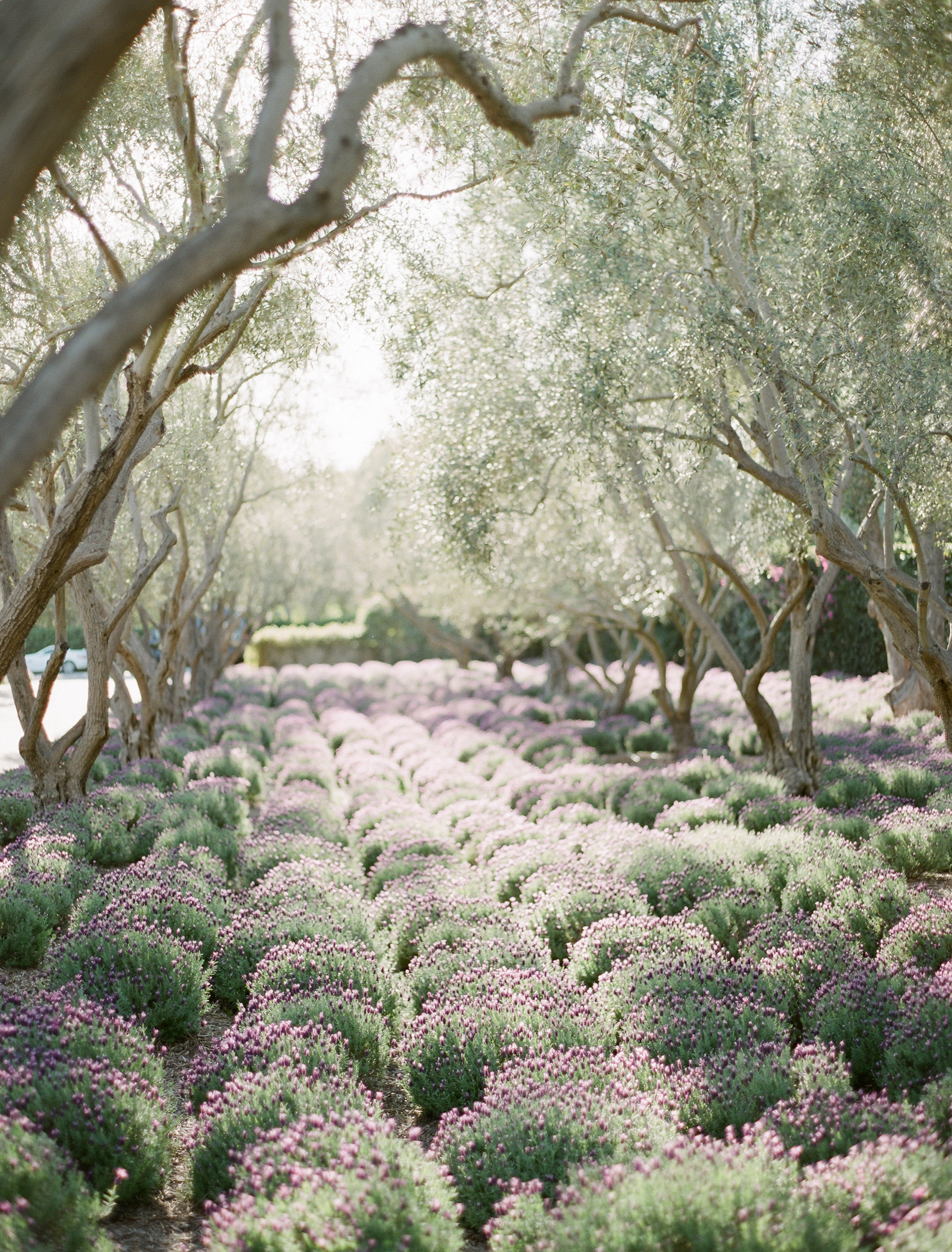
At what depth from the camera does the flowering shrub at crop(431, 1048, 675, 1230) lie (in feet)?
13.3

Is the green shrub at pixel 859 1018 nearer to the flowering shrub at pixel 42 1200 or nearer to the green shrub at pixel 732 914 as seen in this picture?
the green shrub at pixel 732 914

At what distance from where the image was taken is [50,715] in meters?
24.4

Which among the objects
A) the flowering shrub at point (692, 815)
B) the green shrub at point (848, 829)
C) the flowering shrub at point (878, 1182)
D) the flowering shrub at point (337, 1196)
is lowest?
the flowering shrub at point (337, 1196)

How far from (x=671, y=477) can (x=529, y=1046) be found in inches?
260

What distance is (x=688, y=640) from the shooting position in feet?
56.4

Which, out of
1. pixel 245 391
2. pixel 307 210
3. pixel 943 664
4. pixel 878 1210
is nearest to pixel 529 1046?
pixel 878 1210

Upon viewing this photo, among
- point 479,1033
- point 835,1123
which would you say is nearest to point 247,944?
point 479,1033

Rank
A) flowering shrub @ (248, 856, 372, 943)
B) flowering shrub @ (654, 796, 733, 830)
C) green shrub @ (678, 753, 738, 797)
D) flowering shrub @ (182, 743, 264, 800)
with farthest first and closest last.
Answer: flowering shrub @ (182, 743, 264, 800) < green shrub @ (678, 753, 738, 797) < flowering shrub @ (654, 796, 733, 830) < flowering shrub @ (248, 856, 372, 943)

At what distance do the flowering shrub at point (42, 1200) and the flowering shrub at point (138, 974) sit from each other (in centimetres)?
203

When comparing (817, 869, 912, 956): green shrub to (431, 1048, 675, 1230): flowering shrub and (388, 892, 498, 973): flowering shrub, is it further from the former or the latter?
(431, 1048, 675, 1230): flowering shrub

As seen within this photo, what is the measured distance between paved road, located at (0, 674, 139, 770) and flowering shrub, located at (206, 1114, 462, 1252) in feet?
34.3

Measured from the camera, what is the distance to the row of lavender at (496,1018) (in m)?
3.43

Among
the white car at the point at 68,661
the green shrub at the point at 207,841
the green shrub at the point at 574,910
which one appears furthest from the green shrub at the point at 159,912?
the white car at the point at 68,661

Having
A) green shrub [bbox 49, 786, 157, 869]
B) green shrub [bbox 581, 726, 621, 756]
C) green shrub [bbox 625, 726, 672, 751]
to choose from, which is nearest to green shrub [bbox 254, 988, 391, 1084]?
green shrub [bbox 49, 786, 157, 869]
